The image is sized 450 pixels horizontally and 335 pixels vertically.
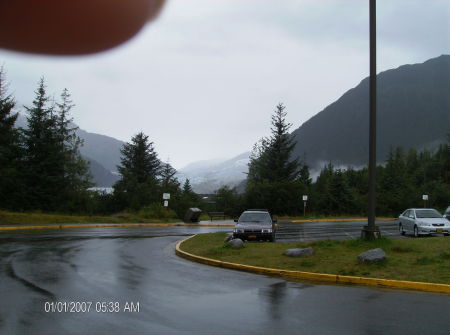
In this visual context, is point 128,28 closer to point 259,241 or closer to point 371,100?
point 371,100

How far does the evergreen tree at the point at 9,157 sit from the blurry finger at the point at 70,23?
140 ft

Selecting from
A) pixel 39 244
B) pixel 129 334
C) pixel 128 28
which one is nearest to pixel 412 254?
pixel 129 334

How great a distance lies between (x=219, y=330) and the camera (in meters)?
5.88

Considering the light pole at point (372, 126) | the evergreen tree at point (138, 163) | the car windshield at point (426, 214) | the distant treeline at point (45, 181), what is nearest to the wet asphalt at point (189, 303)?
the light pole at point (372, 126)

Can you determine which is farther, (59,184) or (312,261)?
(59,184)

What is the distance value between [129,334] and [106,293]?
9.04 feet

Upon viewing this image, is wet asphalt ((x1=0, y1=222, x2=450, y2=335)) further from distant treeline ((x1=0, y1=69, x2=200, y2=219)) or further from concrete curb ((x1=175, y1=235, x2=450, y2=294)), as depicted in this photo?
distant treeline ((x1=0, y1=69, x2=200, y2=219))

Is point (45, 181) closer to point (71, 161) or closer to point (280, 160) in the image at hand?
point (71, 161)

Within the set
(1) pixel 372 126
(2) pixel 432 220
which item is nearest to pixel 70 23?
(1) pixel 372 126

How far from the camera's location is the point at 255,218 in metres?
19.4

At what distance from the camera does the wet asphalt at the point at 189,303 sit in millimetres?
6012

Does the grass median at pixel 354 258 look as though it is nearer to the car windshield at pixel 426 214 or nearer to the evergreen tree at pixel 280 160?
the car windshield at pixel 426 214

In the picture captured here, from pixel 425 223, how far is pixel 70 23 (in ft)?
65.7

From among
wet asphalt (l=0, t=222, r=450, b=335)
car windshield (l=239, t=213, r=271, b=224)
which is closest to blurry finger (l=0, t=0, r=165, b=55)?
wet asphalt (l=0, t=222, r=450, b=335)
